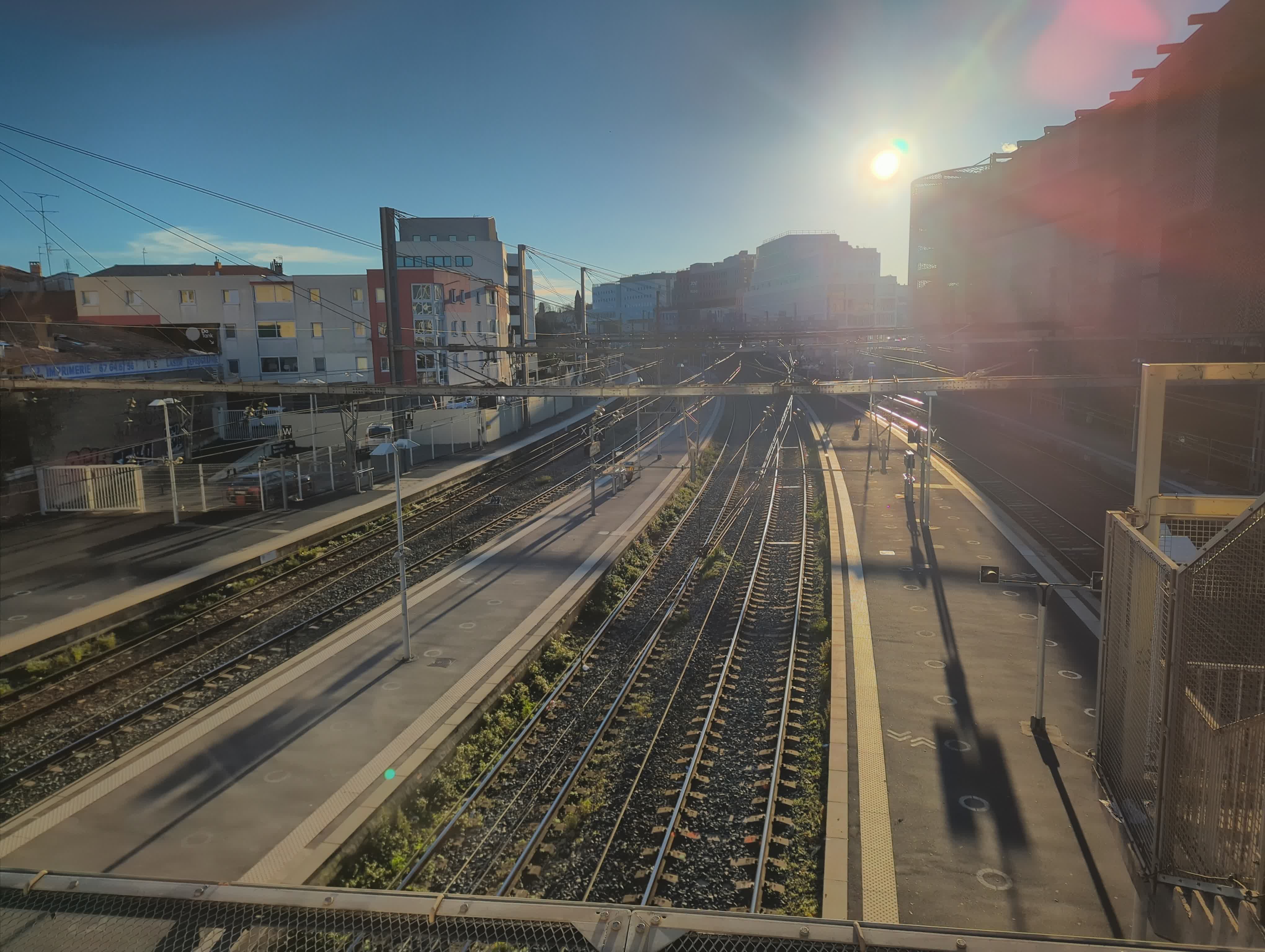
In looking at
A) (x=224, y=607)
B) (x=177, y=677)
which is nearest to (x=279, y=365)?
(x=224, y=607)

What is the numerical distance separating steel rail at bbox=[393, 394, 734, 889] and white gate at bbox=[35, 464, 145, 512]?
384 inches

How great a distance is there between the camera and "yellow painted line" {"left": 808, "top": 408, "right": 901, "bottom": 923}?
553 cm

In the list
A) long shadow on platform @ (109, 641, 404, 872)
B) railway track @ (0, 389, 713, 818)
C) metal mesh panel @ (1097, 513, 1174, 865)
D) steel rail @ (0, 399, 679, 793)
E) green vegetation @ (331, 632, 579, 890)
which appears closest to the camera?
metal mesh panel @ (1097, 513, 1174, 865)

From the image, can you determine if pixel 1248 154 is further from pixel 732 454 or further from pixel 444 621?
pixel 444 621

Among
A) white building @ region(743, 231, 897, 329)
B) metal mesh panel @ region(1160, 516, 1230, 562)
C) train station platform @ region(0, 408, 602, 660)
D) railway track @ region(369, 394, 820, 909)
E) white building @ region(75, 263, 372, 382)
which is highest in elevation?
white building @ region(743, 231, 897, 329)

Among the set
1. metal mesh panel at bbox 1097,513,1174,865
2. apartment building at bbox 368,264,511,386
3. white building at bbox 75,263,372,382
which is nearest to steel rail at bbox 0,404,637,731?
apartment building at bbox 368,264,511,386

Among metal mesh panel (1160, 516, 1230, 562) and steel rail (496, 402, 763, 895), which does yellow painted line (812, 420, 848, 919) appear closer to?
steel rail (496, 402, 763, 895)

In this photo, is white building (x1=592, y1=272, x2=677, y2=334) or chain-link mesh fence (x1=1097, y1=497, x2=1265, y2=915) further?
white building (x1=592, y1=272, x2=677, y2=334)

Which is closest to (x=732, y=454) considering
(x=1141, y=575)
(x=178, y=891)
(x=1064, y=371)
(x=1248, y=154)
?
(x=1064, y=371)

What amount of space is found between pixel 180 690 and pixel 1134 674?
964cm

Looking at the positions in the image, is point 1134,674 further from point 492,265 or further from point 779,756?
point 492,265

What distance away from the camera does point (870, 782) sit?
7070mm

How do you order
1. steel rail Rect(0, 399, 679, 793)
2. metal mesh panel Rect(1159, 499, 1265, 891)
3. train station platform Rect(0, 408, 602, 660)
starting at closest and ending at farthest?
metal mesh panel Rect(1159, 499, 1265, 891), steel rail Rect(0, 399, 679, 793), train station platform Rect(0, 408, 602, 660)

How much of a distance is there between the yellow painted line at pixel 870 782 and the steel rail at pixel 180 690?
7182 millimetres
